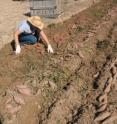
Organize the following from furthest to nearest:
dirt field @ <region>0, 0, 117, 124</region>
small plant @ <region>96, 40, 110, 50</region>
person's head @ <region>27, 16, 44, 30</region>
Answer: small plant @ <region>96, 40, 110, 50</region> → person's head @ <region>27, 16, 44, 30</region> → dirt field @ <region>0, 0, 117, 124</region>

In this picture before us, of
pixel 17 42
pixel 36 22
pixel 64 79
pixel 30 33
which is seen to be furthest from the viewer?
pixel 30 33

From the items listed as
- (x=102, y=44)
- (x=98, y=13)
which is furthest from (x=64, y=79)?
(x=98, y=13)

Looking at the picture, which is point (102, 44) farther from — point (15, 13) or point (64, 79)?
point (15, 13)

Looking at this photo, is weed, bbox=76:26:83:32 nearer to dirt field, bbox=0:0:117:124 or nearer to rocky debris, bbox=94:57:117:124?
dirt field, bbox=0:0:117:124

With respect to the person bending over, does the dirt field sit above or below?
below

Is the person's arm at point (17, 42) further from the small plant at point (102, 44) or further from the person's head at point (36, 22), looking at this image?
the small plant at point (102, 44)

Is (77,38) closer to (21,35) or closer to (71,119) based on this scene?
(21,35)

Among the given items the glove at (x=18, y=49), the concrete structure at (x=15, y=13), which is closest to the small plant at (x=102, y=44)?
the glove at (x=18, y=49)

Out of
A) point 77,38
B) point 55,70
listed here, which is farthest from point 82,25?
point 55,70

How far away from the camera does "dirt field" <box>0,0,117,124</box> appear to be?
6.72 m

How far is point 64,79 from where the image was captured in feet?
25.7

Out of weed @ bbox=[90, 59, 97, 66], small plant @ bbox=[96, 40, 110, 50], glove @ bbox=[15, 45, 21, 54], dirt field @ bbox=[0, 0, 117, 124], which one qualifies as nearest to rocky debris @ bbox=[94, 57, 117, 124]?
dirt field @ bbox=[0, 0, 117, 124]

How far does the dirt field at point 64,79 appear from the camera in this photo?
672 cm

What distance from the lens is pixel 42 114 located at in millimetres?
6879
